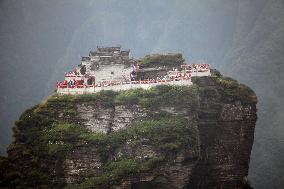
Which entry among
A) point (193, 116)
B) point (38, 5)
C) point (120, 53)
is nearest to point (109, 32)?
point (38, 5)

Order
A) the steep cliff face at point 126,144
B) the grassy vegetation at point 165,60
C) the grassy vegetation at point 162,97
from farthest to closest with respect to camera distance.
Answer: the grassy vegetation at point 165,60
the grassy vegetation at point 162,97
the steep cliff face at point 126,144

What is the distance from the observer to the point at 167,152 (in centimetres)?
3834

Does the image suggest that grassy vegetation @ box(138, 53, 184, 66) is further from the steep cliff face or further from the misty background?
the misty background

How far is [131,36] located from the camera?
151750 mm

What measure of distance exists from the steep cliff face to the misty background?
217ft

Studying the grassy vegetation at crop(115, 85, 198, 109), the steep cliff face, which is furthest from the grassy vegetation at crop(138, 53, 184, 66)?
the grassy vegetation at crop(115, 85, 198, 109)

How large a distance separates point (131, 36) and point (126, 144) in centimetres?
11535

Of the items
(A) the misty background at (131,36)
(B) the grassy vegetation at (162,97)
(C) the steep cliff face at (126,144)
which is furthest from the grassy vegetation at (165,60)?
(A) the misty background at (131,36)

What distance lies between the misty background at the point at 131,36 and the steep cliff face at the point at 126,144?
217ft

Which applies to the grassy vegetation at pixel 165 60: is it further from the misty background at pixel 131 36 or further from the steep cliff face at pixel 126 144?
the misty background at pixel 131 36

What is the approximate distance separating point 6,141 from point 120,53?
70.3 metres

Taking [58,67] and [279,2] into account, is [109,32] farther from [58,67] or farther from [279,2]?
[279,2]

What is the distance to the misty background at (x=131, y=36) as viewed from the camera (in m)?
118

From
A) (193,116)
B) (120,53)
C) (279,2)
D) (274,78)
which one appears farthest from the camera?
(279,2)
